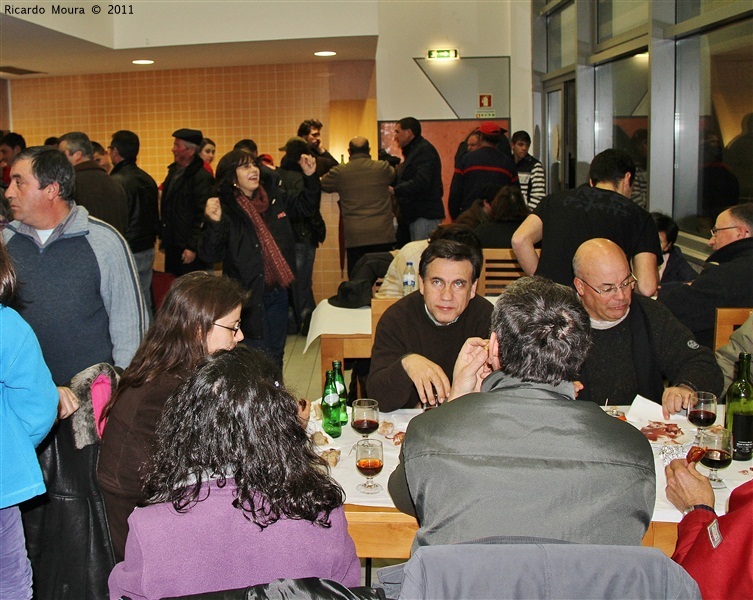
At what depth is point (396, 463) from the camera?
2273mm

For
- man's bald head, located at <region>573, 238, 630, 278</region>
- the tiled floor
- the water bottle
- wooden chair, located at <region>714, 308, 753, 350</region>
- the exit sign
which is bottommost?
the tiled floor

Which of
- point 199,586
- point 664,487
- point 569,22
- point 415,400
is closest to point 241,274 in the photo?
point 415,400

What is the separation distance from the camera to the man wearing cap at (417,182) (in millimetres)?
7073

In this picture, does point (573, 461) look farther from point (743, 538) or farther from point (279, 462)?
point (279, 462)

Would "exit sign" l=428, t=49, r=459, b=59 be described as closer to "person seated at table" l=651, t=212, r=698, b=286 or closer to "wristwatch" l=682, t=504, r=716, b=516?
"person seated at table" l=651, t=212, r=698, b=286

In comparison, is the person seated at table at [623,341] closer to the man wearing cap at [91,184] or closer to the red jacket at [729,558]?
the red jacket at [729,558]

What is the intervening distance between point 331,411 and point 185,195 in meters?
3.98

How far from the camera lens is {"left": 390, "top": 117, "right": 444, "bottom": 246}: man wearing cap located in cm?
707

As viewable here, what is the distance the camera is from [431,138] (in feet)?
31.2

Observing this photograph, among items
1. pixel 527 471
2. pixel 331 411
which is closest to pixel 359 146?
pixel 331 411

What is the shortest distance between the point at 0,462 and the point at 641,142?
5369mm

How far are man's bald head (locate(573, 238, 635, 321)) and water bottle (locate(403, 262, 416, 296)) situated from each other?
1641 mm

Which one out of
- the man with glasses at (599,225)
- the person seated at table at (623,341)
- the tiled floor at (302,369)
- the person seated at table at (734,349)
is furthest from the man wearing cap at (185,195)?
the person seated at table at (734,349)

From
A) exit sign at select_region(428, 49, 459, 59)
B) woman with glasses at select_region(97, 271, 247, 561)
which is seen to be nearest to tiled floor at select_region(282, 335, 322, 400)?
woman with glasses at select_region(97, 271, 247, 561)
